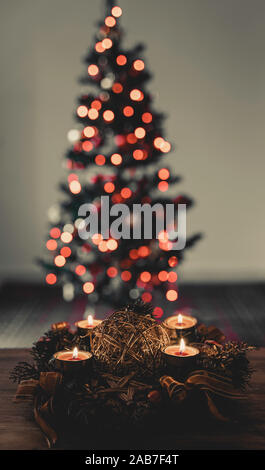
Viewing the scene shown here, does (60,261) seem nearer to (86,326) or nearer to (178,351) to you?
(86,326)

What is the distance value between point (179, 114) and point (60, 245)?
178 cm

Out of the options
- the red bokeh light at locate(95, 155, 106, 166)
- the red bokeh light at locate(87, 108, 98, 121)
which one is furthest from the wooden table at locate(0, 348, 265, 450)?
the red bokeh light at locate(87, 108, 98, 121)

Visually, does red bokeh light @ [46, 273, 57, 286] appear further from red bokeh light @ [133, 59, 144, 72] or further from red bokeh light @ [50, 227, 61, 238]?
red bokeh light @ [133, 59, 144, 72]

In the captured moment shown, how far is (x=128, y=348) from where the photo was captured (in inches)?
36.0

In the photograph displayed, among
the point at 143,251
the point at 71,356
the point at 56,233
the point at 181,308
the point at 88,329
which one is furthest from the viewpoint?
the point at 181,308

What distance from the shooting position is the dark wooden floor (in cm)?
253

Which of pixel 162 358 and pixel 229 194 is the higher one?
pixel 229 194

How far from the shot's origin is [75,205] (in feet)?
8.25

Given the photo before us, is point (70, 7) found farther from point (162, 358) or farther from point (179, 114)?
point (162, 358)

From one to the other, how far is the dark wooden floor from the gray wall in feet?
1.17

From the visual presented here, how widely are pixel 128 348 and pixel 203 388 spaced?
0.18m

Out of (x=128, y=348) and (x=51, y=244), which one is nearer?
(x=128, y=348)

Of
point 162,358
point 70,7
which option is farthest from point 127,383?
point 70,7

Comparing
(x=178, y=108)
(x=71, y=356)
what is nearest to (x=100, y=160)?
(x=178, y=108)
